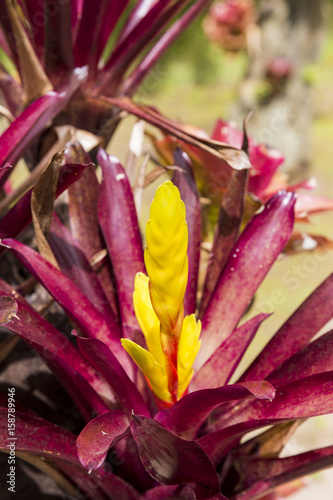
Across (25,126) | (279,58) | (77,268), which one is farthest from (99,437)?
(279,58)

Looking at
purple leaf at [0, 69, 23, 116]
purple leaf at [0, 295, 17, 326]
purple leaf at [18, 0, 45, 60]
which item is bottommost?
purple leaf at [0, 295, 17, 326]

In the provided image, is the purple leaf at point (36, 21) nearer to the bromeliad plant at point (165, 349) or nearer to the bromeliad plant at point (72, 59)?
the bromeliad plant at point (72, 59)

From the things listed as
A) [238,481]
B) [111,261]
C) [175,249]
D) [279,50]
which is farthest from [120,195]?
[279,50]

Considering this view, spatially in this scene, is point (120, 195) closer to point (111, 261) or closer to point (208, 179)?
point (111, 261)

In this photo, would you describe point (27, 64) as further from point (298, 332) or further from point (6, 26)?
point (298, 332)

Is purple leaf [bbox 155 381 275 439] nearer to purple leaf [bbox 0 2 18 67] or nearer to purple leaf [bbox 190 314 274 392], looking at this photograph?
purple leaf [bbox 190 314 274 392]

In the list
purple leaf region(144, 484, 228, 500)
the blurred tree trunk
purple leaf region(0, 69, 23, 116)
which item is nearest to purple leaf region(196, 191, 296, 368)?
purple leaf region(144, 484, 228, 500)
